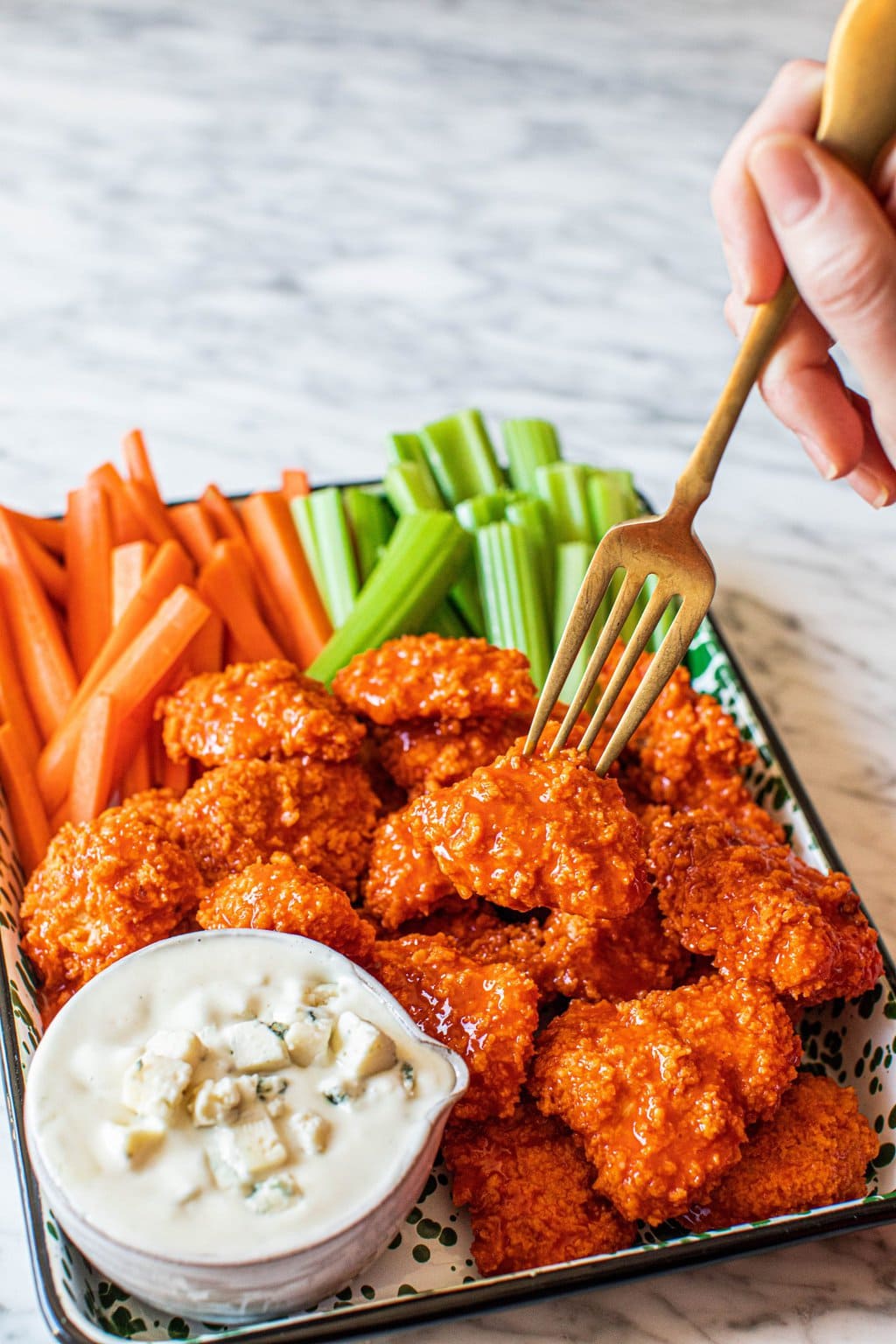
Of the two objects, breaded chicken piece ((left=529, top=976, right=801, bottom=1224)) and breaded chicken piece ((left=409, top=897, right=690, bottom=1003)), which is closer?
breaded chicken piece ((left=529, top=976, right=801, bottom=1224))

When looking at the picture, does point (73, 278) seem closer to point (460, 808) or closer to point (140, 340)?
point (140, 340)

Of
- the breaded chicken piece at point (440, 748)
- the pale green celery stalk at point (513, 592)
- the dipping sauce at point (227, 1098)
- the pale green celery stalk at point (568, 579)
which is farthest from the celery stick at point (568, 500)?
the dipping sauce at point (227, 1098)

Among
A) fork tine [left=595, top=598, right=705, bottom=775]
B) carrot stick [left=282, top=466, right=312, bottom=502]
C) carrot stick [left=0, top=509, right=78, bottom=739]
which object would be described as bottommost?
carrot stick [left=0, top=509, right=78, bottom=739]

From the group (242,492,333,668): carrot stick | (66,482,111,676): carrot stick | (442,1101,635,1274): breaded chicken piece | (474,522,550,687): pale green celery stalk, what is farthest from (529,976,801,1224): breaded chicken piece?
(66,482,111,676): carrot stick

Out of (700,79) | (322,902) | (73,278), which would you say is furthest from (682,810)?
(700,79)

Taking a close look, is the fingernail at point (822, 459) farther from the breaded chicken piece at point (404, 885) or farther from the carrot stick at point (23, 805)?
the carrot stick at point (23, 805)

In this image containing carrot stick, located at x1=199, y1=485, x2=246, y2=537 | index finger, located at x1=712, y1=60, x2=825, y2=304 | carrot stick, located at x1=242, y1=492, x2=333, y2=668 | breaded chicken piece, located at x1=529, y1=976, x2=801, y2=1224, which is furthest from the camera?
carrot stick, located at x1=199, y1=485, x2=246, y2=537

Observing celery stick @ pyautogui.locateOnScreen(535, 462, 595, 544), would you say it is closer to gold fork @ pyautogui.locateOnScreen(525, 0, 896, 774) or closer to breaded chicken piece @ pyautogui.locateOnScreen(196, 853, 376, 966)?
gold fork @ pyautogui.locateOnScreen(525, 0, 896, 774)
